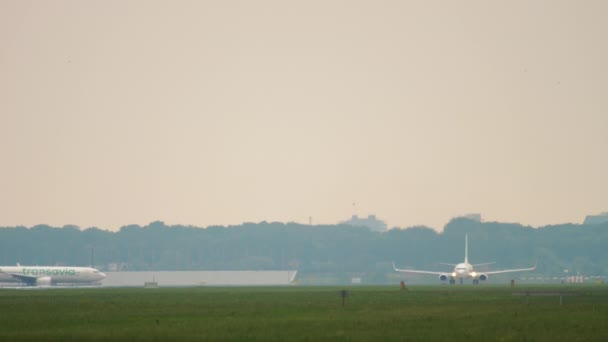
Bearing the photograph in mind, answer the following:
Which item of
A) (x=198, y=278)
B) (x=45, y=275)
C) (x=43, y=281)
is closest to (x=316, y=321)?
(x=43, y=281)

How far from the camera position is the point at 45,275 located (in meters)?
155

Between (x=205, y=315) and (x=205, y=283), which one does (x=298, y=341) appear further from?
(x=205, y=283)

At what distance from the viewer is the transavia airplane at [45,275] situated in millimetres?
152750

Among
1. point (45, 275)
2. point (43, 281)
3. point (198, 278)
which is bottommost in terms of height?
point (198, 278)

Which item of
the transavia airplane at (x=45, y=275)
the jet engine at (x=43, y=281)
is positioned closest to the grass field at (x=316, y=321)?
the jet engine at (x=43, y=281)

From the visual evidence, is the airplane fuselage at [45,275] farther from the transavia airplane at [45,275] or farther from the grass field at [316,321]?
the grass field at [316,321]

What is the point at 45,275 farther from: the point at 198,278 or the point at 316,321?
the point at 316,321

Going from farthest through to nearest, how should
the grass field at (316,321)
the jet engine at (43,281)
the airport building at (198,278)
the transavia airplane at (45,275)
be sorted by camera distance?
the airport building at (198,278) < the transavia airplane at (45,275) < the jet engine at (43,281) < the grass field at (316,321)

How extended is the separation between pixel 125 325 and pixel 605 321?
66.0ft

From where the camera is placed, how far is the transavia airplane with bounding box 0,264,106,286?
153 metres

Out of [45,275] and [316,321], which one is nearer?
[316,321]

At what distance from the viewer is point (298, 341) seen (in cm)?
3988

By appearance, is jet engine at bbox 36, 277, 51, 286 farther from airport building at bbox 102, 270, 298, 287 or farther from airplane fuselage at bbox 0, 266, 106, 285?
airport building at bbox 102, 270, 298, 287

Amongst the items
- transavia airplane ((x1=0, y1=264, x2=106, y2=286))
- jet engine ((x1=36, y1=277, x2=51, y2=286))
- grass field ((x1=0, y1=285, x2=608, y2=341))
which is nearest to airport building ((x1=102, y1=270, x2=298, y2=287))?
transavia airplane ((x1=0, y1=264, x2=106, y2=286))
